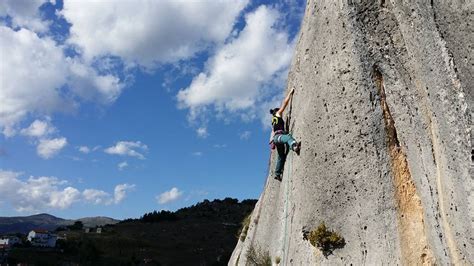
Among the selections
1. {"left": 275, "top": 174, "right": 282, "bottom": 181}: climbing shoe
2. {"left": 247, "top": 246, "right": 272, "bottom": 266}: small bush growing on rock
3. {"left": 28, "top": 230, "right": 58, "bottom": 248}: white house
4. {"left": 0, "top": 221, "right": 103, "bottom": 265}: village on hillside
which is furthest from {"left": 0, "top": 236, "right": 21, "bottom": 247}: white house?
{"left": 275, "top": 174, "right": 282, "bottom": 181}: climbing shoe

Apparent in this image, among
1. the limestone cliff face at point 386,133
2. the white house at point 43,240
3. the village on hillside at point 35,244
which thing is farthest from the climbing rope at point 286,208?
the white house at point 43,240

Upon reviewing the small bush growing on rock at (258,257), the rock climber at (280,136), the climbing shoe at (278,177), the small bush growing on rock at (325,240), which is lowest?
the small bush growing on rock at (325,240)

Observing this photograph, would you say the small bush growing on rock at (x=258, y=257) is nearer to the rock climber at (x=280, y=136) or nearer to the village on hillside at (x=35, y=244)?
the rock climber at (x=280, y=136)

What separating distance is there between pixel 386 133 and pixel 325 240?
10.2 feet

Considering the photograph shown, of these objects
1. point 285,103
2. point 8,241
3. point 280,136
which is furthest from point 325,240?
point 8,241

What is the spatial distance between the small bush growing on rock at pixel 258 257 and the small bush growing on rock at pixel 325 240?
13.2 feet

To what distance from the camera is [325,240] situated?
1184cm

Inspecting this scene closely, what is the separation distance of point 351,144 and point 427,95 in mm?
2687

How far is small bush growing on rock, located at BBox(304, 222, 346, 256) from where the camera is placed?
11.6 metres

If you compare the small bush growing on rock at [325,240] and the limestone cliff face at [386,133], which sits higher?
the limestone cliff face at [386,133]

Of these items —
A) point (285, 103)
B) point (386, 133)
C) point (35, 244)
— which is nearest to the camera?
point (386, 133)

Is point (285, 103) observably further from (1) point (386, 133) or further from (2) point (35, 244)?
(2) point (35, 244)

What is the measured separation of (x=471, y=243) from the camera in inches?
304

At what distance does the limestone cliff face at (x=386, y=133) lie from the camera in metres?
7.85
